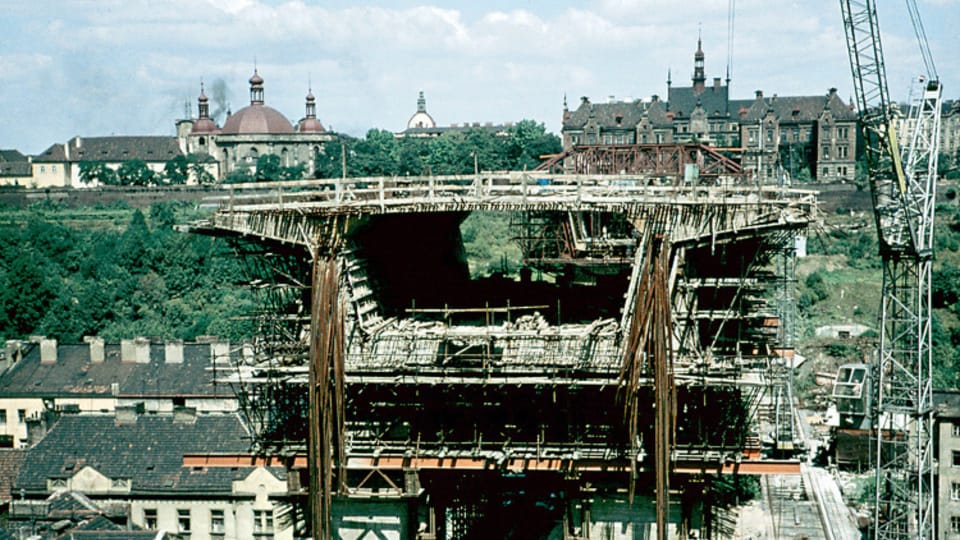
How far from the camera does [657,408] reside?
78.8ft

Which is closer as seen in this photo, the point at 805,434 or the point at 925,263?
the point at 925,263

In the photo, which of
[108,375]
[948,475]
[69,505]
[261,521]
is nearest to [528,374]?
[261,521]

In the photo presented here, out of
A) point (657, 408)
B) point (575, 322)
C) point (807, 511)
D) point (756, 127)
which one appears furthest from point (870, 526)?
point (756, 127)

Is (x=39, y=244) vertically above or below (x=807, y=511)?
above

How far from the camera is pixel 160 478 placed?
42844 mm

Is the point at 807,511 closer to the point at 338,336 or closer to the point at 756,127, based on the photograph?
the point at 338,336

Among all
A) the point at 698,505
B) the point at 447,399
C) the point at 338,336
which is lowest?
the point at 698,505

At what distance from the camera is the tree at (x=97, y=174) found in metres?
128

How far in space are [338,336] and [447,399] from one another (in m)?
2.98

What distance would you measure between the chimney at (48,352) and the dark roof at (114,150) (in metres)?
79.3

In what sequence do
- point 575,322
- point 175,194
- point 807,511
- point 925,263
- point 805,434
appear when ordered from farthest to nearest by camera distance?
point 175,194
point 805,434
point 807,511
point 925,263
point 575,322

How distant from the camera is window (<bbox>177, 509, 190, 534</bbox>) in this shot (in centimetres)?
4241

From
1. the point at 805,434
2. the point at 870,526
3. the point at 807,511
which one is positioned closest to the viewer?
the point at 870,526

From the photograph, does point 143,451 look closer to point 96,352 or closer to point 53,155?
point 96,352
